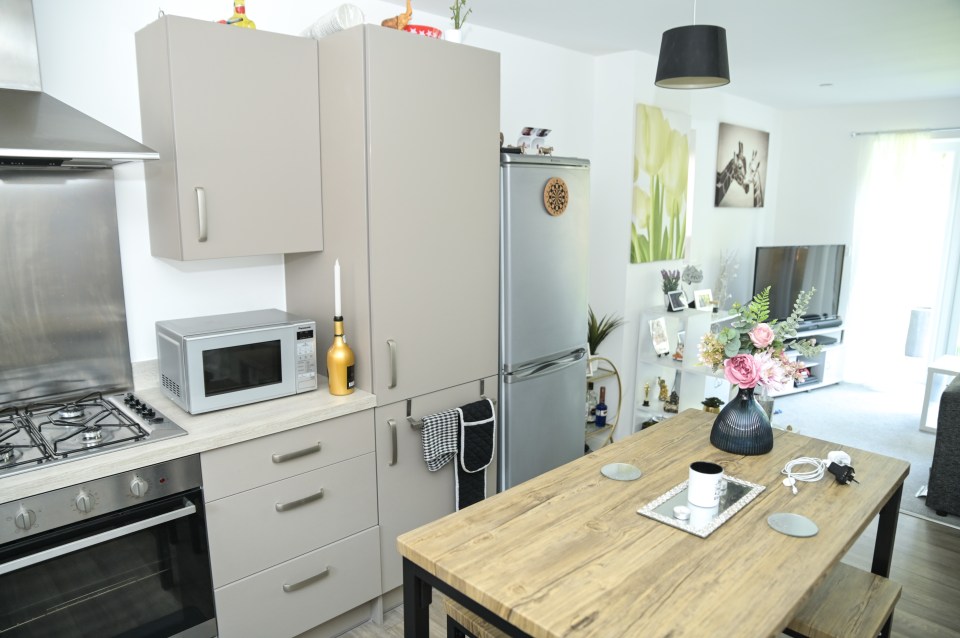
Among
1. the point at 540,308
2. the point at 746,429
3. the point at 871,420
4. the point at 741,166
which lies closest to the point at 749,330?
the point at 746,429

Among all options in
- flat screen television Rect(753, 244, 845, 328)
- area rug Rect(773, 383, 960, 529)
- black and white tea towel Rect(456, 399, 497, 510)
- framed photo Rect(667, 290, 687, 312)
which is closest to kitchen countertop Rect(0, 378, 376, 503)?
black and white tea towel Rect(456, 399, 497, 510)

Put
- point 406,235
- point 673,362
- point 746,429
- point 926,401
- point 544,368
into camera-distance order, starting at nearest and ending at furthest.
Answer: point 746,429 → point 406,235 → point 544,368 → point 673,362 → point 926,401

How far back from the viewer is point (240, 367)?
7.47 feet

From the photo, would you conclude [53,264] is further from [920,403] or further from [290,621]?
[920,403]

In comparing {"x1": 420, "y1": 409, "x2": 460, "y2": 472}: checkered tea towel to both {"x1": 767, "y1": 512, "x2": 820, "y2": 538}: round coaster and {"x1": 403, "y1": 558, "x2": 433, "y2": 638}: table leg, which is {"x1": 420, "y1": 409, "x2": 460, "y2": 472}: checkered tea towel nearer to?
{"x1": 403, "y1": 558, "x2": 433, "y2": 638}: table leg

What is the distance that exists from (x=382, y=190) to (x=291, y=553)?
1311 mm

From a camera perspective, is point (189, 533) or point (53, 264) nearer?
point (189, 533)

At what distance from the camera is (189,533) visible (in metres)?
2.02

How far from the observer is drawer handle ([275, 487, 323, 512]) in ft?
7.27

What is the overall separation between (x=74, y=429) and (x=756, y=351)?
214 cm

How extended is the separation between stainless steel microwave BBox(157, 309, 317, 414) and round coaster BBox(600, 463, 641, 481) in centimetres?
114

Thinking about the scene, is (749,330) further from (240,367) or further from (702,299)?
(702,299)

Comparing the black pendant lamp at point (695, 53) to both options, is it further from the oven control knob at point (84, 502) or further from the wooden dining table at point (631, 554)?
the oven control knob at point (84, 502)

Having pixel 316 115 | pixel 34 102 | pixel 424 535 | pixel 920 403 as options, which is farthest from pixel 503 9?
pixel 920 403
